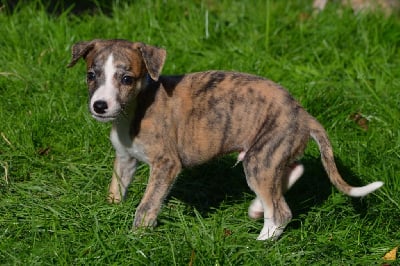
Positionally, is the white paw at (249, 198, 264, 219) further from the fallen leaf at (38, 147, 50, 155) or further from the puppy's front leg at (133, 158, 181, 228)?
the fallen leaf at (38, 147, 50, 155)

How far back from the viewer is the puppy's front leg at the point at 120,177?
578cm

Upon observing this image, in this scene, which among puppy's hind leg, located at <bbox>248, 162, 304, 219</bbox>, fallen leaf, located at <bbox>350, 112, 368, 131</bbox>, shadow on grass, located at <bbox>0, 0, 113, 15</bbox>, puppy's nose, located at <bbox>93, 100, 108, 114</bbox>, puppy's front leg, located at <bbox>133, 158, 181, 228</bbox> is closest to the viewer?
puppy's nose, located at <bbox>93, 100, 108, 114</bbox>

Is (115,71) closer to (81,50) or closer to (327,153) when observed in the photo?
(81,50)

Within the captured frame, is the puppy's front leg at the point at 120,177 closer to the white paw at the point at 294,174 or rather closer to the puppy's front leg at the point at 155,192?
the puppy's front leg at the point at 155,192

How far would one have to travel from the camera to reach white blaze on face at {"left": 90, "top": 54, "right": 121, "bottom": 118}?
4953 millimetres

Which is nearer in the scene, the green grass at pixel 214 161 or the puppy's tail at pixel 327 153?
the green grass at pixel 214 161

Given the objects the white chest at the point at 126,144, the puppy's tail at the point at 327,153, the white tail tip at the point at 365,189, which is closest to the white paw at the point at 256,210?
the puppy's tail at the point at 327,153

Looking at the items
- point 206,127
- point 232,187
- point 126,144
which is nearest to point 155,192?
point 126,144

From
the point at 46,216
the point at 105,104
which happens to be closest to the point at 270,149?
the point at 105,104

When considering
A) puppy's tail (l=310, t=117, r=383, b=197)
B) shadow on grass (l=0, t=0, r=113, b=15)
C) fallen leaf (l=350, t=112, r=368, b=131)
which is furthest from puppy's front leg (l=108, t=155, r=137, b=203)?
shadow on grass (l=0, t=0, r=113, b=15)

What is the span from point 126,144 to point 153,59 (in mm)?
624

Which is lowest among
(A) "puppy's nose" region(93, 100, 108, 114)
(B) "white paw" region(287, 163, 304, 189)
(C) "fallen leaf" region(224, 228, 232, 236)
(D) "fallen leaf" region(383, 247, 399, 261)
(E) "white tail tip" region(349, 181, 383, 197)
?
(C) "fallen leaf" region(224, 228, 232, 236)

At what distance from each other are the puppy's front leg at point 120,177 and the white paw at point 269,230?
40.8 inches

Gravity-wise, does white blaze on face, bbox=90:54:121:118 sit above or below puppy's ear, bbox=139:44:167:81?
below
